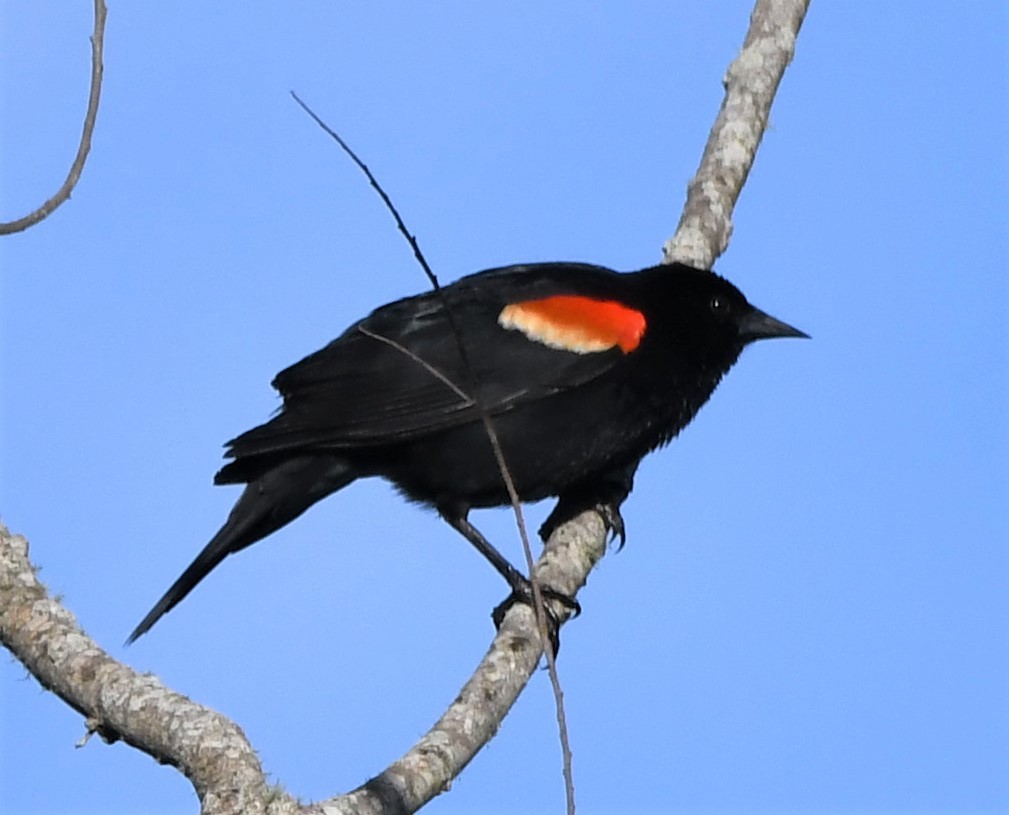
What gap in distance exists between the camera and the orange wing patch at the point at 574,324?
18.2ft

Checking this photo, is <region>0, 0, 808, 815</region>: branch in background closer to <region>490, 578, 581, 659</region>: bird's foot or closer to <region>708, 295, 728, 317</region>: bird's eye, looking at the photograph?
<region>490, 578, 581, 659</region>: bird's foot

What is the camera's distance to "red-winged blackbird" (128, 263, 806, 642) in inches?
211

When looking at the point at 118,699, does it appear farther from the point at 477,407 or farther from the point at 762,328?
the point at 762,328

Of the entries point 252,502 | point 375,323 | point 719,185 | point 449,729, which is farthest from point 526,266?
point 449,729

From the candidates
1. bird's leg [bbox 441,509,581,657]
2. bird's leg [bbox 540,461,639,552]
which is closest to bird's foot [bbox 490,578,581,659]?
bird's leg [bbox 441,509,581,657]

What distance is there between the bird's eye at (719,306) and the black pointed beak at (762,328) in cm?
11

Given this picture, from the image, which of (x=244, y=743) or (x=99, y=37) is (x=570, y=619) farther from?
(x=99, y=37)

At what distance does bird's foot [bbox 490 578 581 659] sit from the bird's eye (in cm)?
153

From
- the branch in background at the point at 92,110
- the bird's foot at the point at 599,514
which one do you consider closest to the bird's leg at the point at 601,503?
the bird's foot at the point at 599,514

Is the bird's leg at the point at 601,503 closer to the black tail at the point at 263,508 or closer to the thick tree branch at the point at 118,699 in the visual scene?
the black tail at the point at 263,508

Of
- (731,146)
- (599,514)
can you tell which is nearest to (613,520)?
(599,514)

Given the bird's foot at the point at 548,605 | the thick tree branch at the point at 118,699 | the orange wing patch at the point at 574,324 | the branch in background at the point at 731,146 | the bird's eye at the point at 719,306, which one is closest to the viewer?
the thick tree branch at the point at 118,699

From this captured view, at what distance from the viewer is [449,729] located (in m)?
3.80

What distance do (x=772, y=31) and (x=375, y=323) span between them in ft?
7.97
